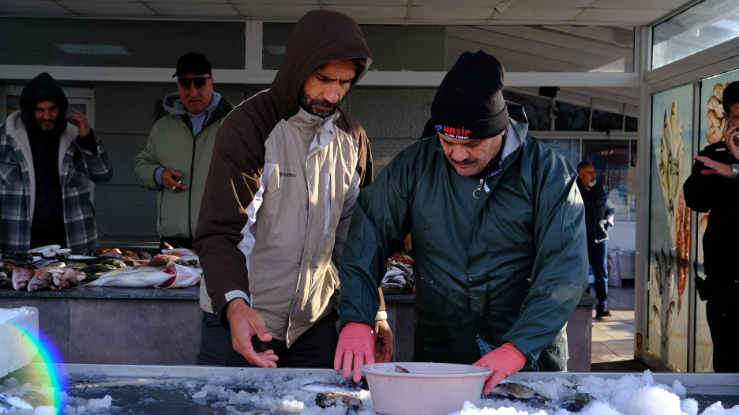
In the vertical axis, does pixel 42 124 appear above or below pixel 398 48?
below

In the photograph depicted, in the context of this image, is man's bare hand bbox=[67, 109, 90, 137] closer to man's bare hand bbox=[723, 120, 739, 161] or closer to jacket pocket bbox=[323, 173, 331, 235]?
jacket pocket bbox=[323, 173, 331, 235]

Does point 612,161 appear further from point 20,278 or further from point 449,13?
point 20,278

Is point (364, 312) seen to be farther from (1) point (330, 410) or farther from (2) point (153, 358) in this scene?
(2) point (153, 358)

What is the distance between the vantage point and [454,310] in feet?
7.61

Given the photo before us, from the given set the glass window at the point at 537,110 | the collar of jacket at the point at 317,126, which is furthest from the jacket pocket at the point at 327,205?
the glass window at the point at 537,110

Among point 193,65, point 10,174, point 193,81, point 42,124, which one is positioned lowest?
point 10,174

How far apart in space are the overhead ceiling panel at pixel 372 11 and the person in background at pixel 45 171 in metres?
2.52

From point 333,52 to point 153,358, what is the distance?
2502mm

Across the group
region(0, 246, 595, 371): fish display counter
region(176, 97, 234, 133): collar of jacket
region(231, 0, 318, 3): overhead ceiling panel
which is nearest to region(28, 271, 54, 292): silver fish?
region(0, 246, 595, 371): fish display counter

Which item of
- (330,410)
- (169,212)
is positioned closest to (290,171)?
(330,410)

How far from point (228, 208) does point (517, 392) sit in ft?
3.38

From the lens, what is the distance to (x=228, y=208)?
82.9 inches

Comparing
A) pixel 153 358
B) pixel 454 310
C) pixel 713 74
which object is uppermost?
pixel 713 74

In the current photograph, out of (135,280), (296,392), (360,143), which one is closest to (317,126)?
(360,143)
